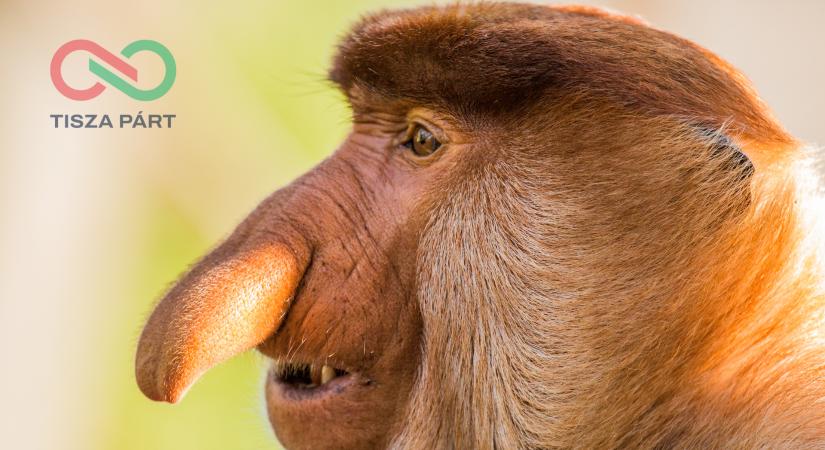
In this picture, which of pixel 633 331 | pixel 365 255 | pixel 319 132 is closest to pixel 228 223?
pixel 319 132

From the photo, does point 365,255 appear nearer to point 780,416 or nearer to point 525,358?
A: point 525,358

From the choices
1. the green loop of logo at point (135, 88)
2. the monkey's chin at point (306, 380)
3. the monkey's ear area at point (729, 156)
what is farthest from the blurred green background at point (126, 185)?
the monkey's ear area at point (729, 156)

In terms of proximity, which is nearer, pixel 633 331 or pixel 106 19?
pixel 633 331

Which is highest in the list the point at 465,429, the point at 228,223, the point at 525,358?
the point at 525,358

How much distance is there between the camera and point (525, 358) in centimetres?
302

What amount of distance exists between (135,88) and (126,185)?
51.4 inches

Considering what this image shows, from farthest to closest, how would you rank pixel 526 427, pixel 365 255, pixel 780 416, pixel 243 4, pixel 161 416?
pixel 243 4, pixel 161 416, pixel 365 255, pixel 526 427, pixel 780 416

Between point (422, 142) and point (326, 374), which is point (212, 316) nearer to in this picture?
point (326, 374)

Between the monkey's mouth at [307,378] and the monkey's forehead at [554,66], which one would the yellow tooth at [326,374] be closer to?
the monkey's mouth at [307,378]

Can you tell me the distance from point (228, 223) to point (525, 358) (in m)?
4.39

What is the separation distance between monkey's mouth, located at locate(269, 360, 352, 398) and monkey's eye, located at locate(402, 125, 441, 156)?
0.68m

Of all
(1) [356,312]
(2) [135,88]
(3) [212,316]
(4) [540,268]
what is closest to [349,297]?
(1) [356,312]

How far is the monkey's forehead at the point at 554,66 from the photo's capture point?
3.03 meters

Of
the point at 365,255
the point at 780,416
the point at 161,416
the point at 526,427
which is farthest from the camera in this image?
the point at 161,416
